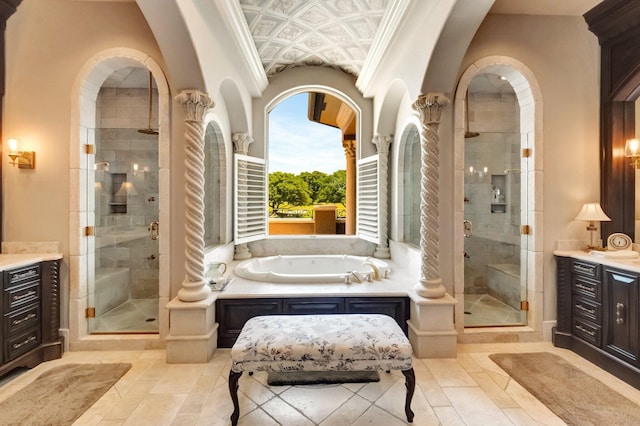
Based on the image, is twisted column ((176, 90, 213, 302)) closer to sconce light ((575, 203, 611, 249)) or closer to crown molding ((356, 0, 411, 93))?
crown molding ((356, 0, 411, 93))

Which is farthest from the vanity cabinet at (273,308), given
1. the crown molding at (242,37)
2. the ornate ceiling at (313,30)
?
the ornate ceiling at (313,30)

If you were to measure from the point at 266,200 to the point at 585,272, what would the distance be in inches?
146

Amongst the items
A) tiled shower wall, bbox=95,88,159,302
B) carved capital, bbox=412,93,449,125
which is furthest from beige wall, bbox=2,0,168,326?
carved capital, bbox=412,93,449,125

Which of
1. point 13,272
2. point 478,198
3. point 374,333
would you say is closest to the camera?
point 374,333

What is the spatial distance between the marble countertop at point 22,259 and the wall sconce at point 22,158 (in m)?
0.80

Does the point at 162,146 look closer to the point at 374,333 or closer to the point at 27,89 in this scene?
the point at 27,89

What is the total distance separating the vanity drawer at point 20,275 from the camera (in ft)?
7.41

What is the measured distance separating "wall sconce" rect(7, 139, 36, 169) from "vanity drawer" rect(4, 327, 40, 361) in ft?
4.75

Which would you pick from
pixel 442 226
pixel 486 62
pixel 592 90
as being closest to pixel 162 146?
pixel 442 226

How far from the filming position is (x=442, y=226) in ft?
9.16

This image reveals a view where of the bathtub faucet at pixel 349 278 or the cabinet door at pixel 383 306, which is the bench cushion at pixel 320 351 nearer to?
the cabinet door at pixel 383 306

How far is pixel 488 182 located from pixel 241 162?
3573 millimetres

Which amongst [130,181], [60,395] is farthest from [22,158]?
[60,395]

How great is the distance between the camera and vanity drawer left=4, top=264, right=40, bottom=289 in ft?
7.41
